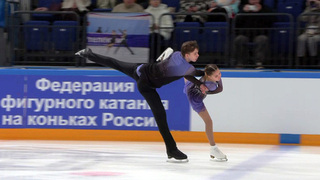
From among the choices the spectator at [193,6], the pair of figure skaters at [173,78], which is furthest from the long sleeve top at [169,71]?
the spectator at [193,6]

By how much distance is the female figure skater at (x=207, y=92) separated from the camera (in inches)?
251

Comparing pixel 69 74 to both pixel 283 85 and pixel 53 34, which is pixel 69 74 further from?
pixel 283 85

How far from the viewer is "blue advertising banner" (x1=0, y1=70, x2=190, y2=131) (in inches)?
340

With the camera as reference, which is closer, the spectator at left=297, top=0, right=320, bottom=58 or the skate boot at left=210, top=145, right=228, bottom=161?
the skate boot at left=210, top=145, right=228, bottom=161

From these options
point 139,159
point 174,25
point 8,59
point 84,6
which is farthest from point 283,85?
point 8,59

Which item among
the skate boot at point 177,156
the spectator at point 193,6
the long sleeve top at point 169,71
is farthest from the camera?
the spectator at point 193,6

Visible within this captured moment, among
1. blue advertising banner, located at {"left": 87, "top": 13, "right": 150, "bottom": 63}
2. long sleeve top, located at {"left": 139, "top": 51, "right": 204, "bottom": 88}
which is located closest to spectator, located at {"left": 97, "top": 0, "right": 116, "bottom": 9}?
blue advertising banner, located at {"left": 87, "top": 13, "right": 150, "bottom": 63}

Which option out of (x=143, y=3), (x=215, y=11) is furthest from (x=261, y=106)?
(x=143, y=3)

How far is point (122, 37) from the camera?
8.76m

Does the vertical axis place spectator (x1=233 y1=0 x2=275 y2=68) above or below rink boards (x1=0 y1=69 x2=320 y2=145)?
above

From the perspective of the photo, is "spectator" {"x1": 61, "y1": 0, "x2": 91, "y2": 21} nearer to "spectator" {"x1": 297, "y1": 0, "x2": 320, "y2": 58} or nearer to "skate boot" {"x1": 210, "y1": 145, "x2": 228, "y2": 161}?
"spectator" {"x1": 297, "y1": 0, "x2": 320, "y2": 58}

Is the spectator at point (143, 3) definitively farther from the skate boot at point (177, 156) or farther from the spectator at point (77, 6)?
the skate boot at point (177, 156)

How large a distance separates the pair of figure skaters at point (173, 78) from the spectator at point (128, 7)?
2328 millimetres

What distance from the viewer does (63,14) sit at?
922 cm
